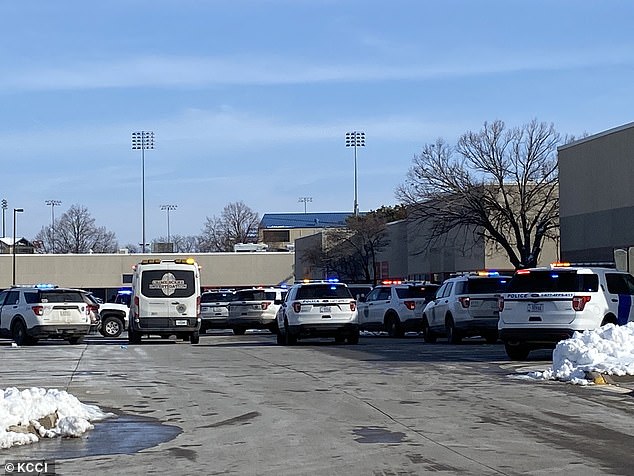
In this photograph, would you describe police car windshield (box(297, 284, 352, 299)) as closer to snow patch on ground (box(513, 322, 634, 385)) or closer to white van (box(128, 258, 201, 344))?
white van (box(128, 258, 201, 344))

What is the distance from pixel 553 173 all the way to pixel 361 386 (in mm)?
38342

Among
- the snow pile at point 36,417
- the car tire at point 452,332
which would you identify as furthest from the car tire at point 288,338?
the snow pile at point 36,417

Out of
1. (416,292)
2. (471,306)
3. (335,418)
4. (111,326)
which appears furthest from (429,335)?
(335,418)

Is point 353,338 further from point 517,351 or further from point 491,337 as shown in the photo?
point 517,351

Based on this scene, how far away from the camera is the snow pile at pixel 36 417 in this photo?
11406 mm

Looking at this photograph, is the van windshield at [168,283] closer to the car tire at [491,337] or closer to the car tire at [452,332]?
the car tire at [452,332]

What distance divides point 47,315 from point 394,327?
34.8 feet

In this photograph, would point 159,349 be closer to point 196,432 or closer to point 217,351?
point 217,351

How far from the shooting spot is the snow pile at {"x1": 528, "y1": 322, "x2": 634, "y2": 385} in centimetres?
1766

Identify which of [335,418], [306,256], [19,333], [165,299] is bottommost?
[335,418]

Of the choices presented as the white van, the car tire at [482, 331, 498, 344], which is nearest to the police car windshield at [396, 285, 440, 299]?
the car tire at [482, 331, 498, 344]

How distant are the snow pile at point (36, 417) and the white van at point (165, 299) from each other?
1841 centimetres

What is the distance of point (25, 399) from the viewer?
12.3m

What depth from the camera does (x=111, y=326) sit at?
39.4 m
